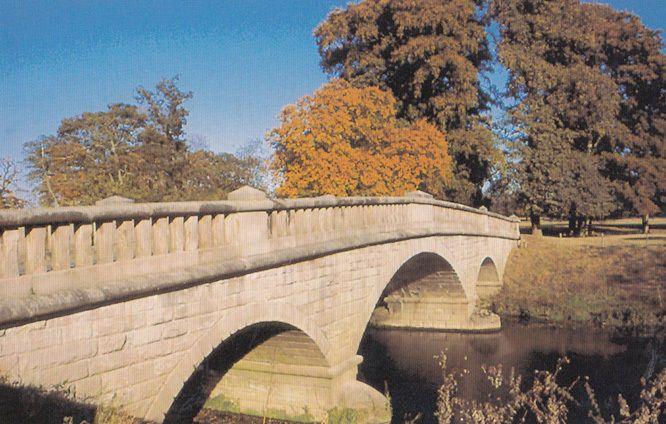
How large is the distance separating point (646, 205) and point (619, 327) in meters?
15.7

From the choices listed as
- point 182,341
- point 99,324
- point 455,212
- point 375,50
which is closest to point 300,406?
point 182,341

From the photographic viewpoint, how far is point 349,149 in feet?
74.2

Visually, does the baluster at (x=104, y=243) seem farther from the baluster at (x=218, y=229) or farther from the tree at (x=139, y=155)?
the tree at (x=139, y=155)

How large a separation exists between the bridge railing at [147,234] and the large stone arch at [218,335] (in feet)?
2.55

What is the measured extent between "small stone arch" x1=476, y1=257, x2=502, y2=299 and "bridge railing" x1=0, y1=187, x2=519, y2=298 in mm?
13323

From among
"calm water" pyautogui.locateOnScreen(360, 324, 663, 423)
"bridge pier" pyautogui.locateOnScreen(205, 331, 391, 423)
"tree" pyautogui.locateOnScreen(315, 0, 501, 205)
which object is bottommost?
"calm water" pyautogui.locateOnScreen(360, 324, 663, 423)

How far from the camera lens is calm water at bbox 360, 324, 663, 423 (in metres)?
14.1

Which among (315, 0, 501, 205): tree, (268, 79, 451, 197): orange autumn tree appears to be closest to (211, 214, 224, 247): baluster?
(268, 79, 451, 197): orange autumn tree

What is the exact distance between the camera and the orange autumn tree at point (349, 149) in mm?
22672

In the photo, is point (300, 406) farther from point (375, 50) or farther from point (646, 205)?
point (646, 205)

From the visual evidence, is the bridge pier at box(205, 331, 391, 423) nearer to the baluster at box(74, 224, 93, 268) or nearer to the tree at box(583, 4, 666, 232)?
the baluster at box(74, 224, 93, 268)

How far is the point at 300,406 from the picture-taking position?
455 inches

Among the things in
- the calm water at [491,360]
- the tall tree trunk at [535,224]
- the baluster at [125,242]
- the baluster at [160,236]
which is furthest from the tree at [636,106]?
the baluster at [125,242]

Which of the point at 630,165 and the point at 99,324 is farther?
the point at 630,165
